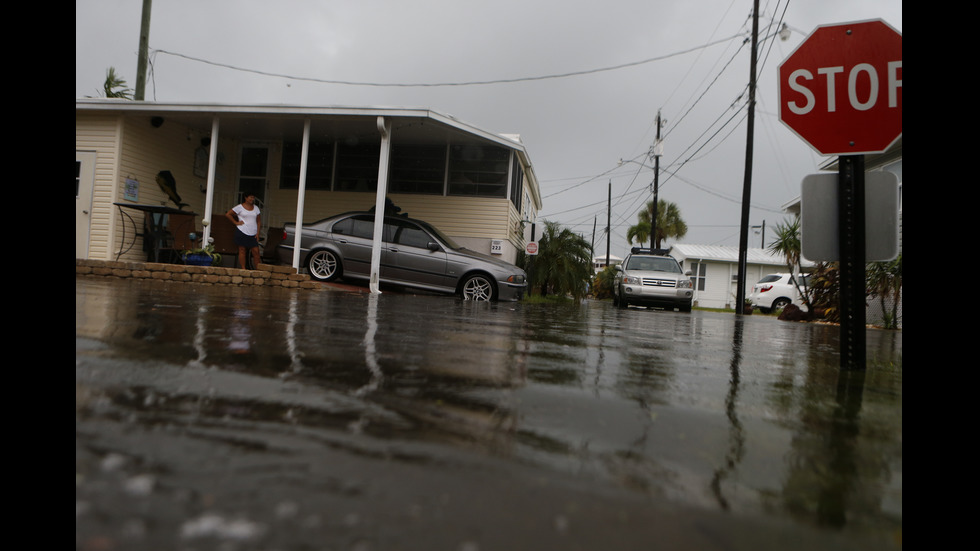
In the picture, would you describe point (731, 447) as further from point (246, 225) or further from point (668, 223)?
point (668, 223)

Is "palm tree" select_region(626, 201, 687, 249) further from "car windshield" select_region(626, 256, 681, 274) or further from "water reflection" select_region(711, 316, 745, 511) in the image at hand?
"water reflection" select_region(711, 316, 745, 511)

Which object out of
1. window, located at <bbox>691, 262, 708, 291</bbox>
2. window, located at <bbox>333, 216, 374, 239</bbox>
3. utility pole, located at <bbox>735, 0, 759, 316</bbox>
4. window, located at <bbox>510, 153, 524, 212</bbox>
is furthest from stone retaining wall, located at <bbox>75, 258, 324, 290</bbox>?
window, located at <bbox>691, 262, 708, 291</bbox>

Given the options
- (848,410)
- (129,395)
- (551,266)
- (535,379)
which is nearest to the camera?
(129,395)

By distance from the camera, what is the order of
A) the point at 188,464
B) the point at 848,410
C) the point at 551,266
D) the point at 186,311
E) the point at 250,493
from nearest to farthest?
the point at 250,493 → the point at 188,464 → the point at 848,410 → the point at 186,311 → the point at 551,266

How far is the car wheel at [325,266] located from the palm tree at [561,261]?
762cm

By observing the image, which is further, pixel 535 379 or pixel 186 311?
pixel 186 311

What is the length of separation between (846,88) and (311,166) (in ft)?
44.2

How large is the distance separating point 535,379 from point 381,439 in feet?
3.90

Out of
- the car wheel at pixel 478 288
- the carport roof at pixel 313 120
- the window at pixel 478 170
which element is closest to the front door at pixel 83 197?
the carport roof at pixel 313 120

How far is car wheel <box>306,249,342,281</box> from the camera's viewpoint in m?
11.9

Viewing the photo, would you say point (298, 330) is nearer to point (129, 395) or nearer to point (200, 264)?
point (129, 395)

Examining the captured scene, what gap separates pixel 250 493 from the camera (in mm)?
1164
